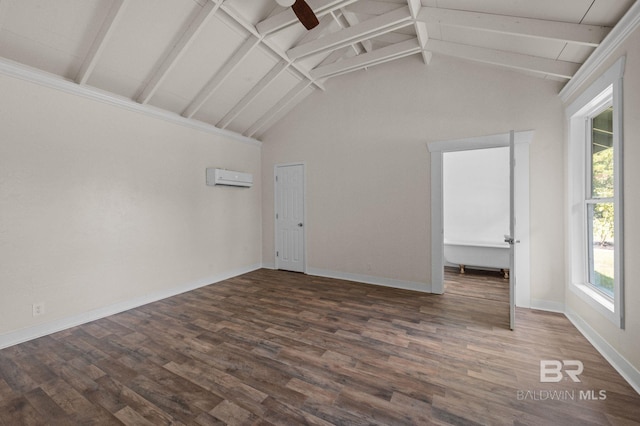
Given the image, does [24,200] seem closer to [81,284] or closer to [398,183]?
[81,284]

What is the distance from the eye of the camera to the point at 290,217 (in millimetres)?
5367

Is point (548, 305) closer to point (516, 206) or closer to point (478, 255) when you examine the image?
point (516, 206)

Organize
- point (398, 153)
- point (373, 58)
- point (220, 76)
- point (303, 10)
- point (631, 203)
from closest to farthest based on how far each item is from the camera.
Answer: point (631, 203) < point (303, 10) < point (220, 76) < point (373, 58) < point (398, 153)

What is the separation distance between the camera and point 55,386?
199cm

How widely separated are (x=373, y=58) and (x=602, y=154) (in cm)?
286

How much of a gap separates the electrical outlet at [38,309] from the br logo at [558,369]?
4.62 m

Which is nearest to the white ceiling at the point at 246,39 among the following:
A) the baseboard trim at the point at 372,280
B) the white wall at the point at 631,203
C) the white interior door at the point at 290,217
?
the white wall at the point at 631,203

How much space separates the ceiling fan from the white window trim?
8.19ft

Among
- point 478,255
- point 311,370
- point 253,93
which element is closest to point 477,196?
point 478,255

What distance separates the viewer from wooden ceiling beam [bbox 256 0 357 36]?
2.86 m

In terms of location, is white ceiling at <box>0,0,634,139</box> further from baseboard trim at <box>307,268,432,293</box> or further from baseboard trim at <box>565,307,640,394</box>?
baseboard trim at <box>307,268,432,293</box>

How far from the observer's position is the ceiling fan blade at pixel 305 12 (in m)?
2.28

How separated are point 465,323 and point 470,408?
4.62 feet

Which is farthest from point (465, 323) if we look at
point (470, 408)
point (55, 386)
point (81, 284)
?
point (81, 284)
